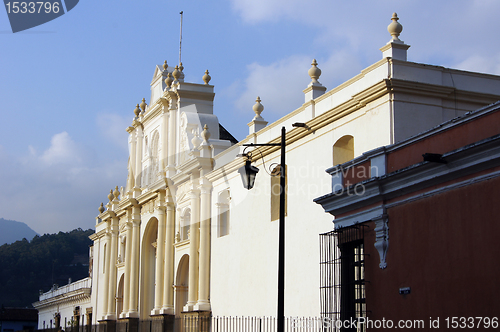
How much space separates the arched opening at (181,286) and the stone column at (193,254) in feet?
4.88

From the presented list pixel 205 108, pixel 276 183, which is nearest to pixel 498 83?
pixel 276 183

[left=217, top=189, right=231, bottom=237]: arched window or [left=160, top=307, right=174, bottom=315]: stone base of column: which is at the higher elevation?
[left=217, top=189, right=231, bottom=237]: arched window

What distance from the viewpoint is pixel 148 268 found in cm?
3198

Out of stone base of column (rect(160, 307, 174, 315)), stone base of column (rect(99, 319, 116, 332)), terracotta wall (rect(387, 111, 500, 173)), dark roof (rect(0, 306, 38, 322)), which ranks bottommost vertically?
dark roof (rect(0, 306, 38, 322))

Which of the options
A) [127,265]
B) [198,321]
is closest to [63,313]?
[127,265]

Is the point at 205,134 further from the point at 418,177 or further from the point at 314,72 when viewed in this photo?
the point at 418,177

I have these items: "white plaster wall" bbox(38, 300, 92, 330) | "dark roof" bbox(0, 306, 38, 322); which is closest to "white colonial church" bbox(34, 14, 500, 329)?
"white plaster wall" bbox(38, 300, 92, 330)

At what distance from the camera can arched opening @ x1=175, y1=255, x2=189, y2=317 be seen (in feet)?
89.8

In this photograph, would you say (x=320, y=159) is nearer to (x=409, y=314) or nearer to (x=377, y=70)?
(x=377, y=70)

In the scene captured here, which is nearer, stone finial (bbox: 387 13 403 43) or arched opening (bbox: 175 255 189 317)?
stone finial (bbox: 387 13 403 43)

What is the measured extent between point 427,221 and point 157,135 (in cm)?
2317

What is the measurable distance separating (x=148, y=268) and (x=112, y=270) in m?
5.82

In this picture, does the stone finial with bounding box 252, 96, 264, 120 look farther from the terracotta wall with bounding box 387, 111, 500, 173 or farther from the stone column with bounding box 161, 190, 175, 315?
the terracotta wall with bounding box 387, 111, 500, 173

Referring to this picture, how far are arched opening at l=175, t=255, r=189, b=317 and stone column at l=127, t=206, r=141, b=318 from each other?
5100 millimetres
